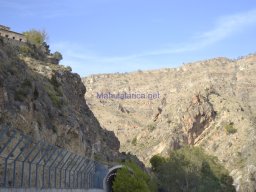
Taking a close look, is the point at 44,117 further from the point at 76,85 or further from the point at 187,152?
the point at 187,152

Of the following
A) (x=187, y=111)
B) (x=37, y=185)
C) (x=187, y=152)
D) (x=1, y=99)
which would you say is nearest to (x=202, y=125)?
(x=187, y=111)

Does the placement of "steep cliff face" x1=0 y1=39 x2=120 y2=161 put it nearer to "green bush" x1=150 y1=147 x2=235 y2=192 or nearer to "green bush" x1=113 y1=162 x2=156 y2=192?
"green bush" x1=113 y1=162 x2=156 y2=192

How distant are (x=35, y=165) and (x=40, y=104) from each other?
2664cm

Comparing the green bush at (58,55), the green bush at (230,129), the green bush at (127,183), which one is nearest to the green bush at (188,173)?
the green bush at (127,183)

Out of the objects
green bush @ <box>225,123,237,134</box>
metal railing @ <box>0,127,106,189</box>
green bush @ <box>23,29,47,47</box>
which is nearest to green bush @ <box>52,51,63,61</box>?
green bush @ <box>23,29,47,47</box>

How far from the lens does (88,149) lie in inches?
2579

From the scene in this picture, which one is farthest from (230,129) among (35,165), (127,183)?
(35,165)

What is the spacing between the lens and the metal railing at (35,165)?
2198cm

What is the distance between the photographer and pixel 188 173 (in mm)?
96312

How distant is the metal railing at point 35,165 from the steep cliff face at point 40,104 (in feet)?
18.4

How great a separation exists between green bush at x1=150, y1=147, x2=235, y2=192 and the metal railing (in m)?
55.0

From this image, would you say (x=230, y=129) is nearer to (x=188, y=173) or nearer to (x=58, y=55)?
(x=188, y=173)

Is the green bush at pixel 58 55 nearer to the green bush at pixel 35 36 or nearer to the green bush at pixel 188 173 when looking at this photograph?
the green bush at pixel 35 36

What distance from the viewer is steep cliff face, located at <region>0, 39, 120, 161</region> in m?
43.1
